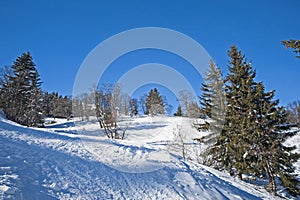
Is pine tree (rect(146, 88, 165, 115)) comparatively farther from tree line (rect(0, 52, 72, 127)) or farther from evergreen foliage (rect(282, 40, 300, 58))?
evergreen foliage (rect(282, 40, 300, 58))

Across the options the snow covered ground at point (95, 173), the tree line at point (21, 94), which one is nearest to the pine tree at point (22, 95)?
the tree line at point (21, 94)

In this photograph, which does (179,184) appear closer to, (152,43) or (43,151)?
(43,151)

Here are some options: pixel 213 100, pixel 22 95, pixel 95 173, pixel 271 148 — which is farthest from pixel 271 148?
pixel 22 95

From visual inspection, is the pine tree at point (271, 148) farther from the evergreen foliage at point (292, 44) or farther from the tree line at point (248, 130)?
the evergreen foliage at point (292, 44)

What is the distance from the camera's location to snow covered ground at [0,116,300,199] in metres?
5.18

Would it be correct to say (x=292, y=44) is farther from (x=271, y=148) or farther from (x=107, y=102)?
(x=107, y=102)

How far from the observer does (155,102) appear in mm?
57188

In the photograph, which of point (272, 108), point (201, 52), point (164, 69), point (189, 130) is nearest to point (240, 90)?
point (272, 108)

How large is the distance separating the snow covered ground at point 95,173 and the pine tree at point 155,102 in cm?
4324

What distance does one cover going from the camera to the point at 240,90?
1468 cm

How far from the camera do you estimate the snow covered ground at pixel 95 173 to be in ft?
17.0

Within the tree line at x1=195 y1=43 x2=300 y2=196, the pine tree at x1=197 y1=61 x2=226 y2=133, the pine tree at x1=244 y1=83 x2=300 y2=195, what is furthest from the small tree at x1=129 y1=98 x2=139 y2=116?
the pine tree at x1=244 y1=83 x2=300 y2=195

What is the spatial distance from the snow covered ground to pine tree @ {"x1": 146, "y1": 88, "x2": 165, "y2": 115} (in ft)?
142

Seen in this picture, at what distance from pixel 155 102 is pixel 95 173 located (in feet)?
166
